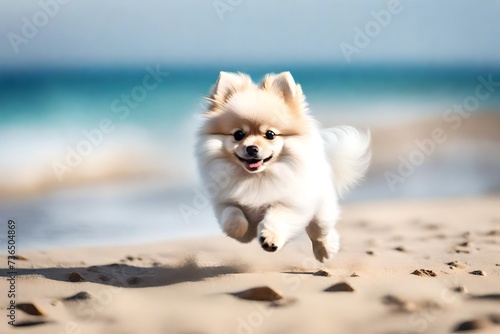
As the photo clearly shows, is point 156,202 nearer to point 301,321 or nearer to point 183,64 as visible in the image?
point 183,64

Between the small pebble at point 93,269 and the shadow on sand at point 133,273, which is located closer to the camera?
the shadow on sand at point 133,273

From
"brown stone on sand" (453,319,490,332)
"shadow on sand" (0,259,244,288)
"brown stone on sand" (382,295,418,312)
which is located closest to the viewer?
"brown stone on sand" (453,319,490,332)

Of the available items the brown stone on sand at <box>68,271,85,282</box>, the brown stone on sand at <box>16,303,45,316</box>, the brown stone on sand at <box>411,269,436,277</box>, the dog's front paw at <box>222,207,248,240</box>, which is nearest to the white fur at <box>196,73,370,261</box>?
the dog's front paw at <box>222,207,248,240</box>

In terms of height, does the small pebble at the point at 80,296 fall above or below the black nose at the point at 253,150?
below

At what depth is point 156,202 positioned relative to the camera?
108 inches

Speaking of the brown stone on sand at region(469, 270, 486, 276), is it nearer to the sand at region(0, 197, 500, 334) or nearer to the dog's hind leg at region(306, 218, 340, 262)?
the sand at region(0, 197, 500, 334)

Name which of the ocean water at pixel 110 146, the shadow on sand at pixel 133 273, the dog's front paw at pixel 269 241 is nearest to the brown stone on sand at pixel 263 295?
the dog's front paw at pixel 269 241

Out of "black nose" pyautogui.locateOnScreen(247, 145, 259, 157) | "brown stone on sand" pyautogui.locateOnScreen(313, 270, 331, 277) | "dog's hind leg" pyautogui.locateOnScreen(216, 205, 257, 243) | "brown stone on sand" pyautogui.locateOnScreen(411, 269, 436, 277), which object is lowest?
"brown stone on sand" pyautogui.locateOnScreen(313, 270, 331, 277)

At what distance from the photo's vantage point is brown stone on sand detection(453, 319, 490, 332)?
1.94 m

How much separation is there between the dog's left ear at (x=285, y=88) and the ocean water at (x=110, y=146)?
0.38 m

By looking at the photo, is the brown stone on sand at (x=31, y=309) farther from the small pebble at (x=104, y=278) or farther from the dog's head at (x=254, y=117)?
the dog's head at (x=254, y=117)

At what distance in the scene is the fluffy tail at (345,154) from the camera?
2.54 meters

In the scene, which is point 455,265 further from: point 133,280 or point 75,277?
point 75,277

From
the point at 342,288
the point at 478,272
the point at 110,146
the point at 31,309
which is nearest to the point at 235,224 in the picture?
the point at 342,288
